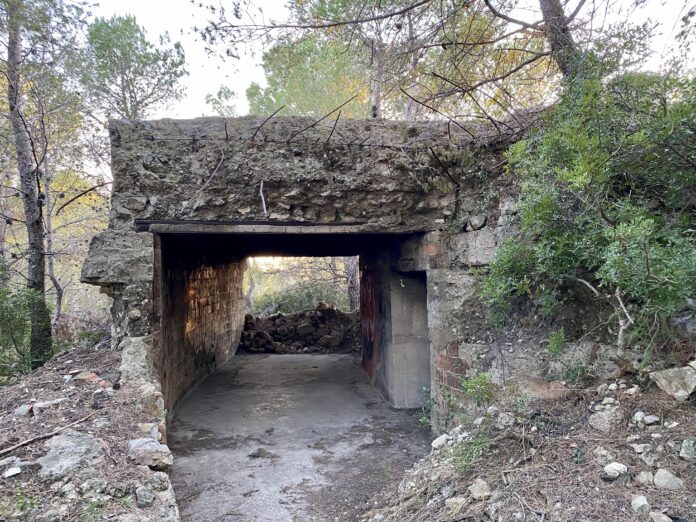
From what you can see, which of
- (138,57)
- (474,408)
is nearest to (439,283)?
(474,408)

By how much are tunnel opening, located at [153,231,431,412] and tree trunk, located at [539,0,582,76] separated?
86.5 inches

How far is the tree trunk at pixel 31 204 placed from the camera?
5.16 metres

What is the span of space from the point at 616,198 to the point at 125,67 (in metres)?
7.74

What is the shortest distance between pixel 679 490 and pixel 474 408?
6.32 ft

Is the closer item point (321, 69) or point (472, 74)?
point (472, 74)

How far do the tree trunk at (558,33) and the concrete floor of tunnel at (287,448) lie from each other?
12.2 ft

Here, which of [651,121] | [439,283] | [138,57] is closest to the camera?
[651,121]

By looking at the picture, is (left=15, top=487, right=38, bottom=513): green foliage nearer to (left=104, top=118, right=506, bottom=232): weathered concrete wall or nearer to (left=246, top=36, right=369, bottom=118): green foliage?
(left=104, top=118, right=506, bottom=232): weathered concrete wall

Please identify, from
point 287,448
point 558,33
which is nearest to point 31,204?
point 287,448

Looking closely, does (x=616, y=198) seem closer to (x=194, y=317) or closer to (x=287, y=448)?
(x=287, y=448)

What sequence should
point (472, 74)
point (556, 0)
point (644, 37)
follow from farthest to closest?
point (472, 74) < point (556, 0) < point (644, 37)

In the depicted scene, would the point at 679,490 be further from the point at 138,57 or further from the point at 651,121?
the point at 138,57

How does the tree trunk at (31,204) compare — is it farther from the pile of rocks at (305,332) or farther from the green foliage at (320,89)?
the green foliage at (320,89)

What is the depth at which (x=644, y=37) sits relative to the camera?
3.32 m
